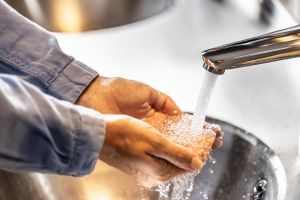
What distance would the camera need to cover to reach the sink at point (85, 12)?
124 cm

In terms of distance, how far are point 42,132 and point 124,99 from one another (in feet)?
0.88

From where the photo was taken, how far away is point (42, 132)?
456 millimetres

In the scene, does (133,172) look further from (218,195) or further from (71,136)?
(218,195)

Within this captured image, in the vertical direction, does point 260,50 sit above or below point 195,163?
above

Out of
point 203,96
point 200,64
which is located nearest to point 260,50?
point 203,96

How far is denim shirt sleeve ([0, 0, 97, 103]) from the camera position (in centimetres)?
67

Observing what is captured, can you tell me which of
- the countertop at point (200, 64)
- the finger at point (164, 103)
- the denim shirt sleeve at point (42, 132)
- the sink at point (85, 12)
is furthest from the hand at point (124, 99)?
the sink at point (85, 12)

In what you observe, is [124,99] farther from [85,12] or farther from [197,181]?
[85,12]

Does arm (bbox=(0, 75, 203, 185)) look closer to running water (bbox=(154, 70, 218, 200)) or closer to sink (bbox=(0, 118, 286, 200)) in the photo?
running water (bbox=(154, 70, 218, 200))

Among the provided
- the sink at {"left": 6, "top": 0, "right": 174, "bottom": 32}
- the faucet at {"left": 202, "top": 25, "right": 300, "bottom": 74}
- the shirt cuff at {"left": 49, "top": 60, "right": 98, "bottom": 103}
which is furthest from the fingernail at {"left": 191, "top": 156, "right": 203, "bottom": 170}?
the sink at {"left": 6, "top": 0, "right": 174, "bottom": 32}

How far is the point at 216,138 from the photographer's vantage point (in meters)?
0.69

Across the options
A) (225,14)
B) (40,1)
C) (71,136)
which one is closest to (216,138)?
(71,136)

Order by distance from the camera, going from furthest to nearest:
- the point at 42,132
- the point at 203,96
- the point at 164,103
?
the point at 164,103
the point at 203,96
the point at 42,132

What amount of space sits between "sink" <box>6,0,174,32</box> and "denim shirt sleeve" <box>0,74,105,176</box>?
766mm
